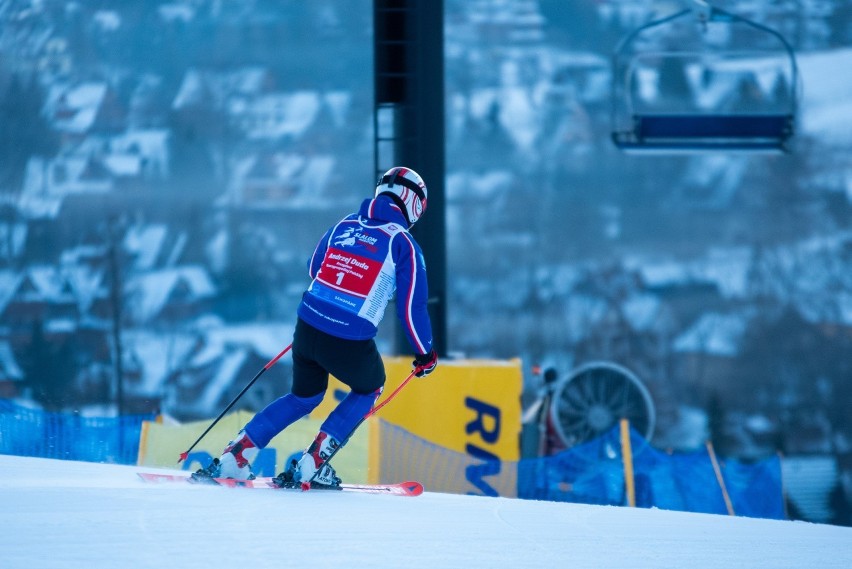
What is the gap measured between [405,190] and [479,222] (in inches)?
547

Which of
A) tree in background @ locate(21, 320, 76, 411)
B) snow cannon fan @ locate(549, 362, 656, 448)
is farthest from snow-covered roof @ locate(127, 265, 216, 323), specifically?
snow cannon fan @ locate(549, 362, 656, 448)

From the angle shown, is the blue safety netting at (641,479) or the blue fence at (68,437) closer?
the blue fence at (68,437)

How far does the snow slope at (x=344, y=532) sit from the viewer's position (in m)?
2.96

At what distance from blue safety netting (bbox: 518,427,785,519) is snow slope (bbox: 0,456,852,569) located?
2.69 meters

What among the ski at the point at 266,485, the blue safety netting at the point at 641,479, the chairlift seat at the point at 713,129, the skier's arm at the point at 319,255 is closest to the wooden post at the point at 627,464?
the blue safety netting at the point at 641,479

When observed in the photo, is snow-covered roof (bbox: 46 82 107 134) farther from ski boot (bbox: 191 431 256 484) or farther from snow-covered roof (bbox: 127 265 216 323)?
ski boot (bbox: 191 431 256 484)

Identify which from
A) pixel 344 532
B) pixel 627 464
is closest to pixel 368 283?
pixel 344 532

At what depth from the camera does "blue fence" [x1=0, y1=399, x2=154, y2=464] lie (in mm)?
6832

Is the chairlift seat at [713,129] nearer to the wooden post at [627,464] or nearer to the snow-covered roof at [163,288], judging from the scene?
the wooden post at [627,464]

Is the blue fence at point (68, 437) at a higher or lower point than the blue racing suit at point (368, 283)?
lower

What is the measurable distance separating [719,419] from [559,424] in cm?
814

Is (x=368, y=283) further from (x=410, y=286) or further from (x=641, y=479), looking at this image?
(x=641, y=479)

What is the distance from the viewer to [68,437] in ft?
22.9

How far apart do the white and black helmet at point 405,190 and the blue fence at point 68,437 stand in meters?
3.31
